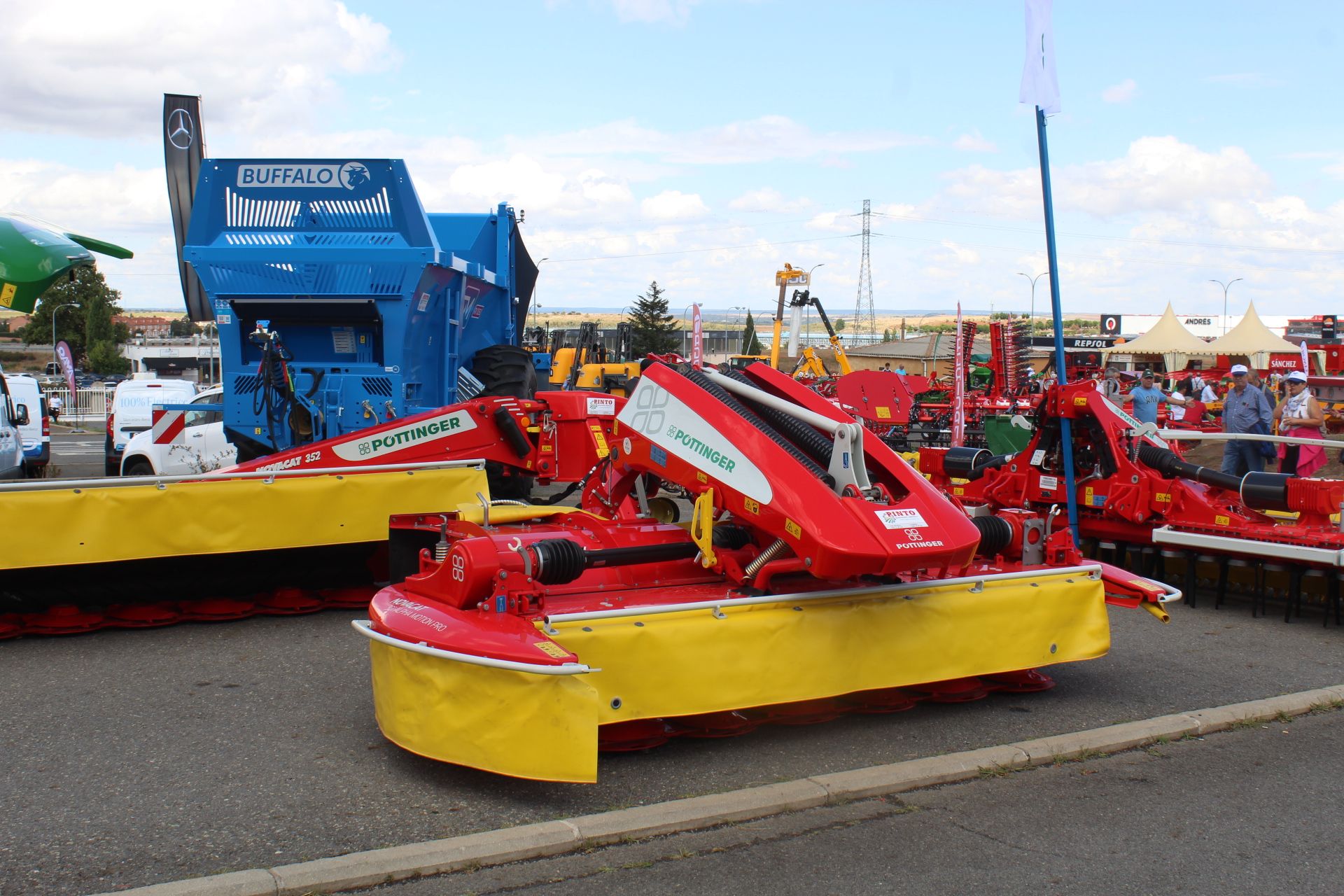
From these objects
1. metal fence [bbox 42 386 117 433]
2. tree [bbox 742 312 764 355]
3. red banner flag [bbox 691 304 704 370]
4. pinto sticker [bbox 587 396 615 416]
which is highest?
tree [bbox 742 312 764 355]

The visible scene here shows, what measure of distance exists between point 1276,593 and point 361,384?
23.8 feet

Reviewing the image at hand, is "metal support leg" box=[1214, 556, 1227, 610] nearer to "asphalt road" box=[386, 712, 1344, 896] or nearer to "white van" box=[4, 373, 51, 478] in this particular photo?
"asphalt road" box=[386, 712, 1344, 896]

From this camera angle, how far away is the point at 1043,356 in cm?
4956

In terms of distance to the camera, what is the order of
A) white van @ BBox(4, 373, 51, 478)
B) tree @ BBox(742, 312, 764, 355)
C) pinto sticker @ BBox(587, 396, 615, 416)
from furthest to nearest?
tree @ BBox(742, 312, 764, 355) → white van @ BBox(4, 373, 51, 478) → pinto sticker @ BBox(587, 396, 615, 416)

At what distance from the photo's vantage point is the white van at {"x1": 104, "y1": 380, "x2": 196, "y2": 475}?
18.2 metres

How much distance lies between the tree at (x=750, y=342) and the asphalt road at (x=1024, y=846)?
3827 centimetres

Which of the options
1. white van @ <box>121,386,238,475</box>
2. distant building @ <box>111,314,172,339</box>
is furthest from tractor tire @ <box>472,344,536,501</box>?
distant building @ <box>111,314,172,339</box>

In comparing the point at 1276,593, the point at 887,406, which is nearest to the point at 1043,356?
→ the point at 887,406

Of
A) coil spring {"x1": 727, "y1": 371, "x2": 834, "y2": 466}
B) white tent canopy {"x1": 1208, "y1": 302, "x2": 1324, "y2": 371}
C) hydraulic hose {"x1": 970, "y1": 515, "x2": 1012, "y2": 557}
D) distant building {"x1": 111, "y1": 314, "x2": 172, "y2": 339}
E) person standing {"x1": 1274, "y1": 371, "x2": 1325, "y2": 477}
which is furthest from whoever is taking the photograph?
distant building {"x1": 111, "y1": 314, "x2": 172, "y2": 339}

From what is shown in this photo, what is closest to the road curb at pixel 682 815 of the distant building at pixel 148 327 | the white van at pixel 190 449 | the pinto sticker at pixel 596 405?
the pinto sticker at pixel 596 405

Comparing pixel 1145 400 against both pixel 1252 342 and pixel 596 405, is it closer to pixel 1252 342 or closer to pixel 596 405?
pixel 596 405

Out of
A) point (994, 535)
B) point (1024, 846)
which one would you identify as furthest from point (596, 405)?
point (1024, 846)

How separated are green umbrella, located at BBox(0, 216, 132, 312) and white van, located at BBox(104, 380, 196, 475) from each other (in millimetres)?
8380

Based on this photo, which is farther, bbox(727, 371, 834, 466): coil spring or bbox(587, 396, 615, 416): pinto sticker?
bbox(587, 396, 615, 416): pinto sticker
